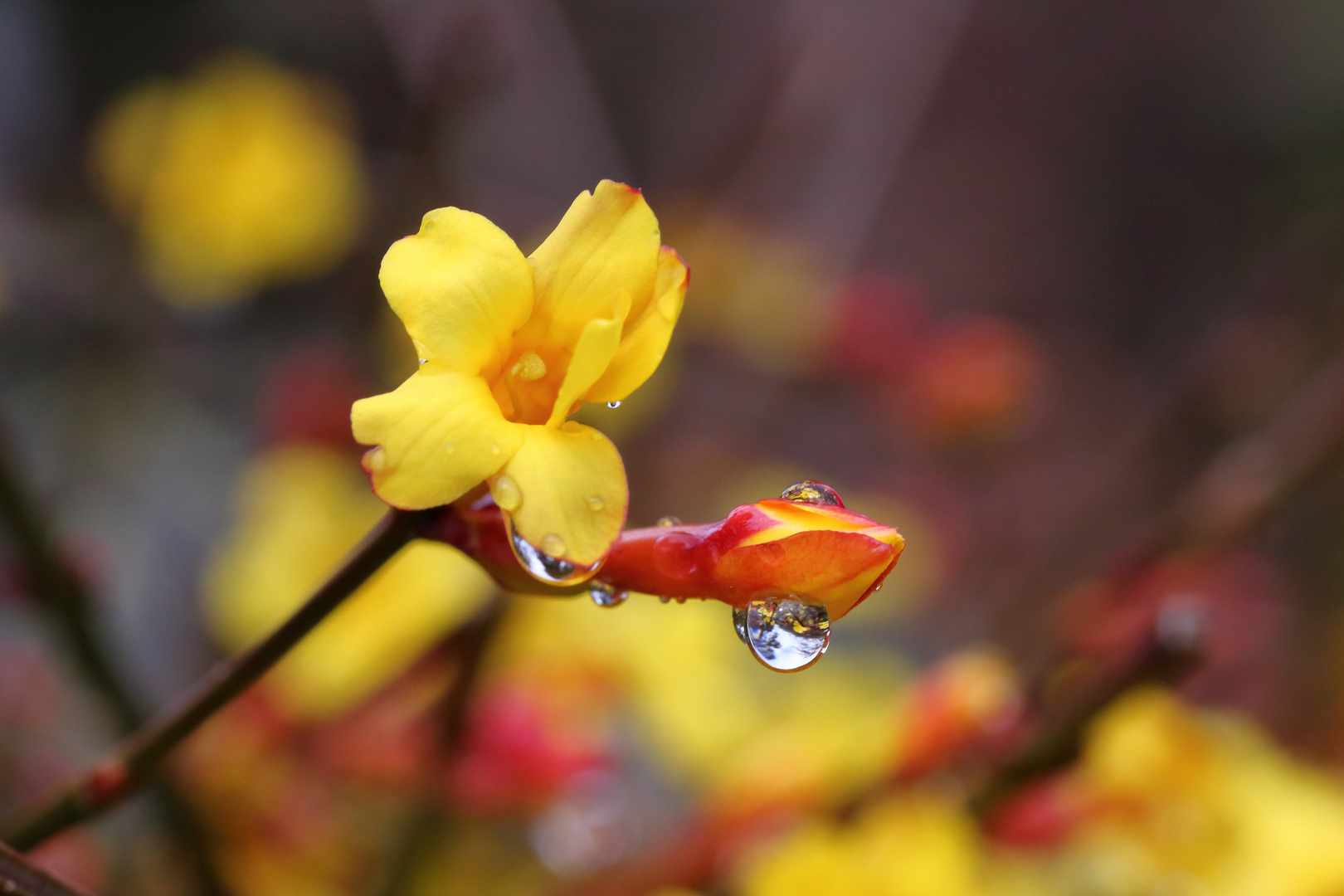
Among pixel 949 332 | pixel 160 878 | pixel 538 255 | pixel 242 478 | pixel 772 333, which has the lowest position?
pixel 160 878

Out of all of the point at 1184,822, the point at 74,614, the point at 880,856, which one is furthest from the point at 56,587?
the point at 1184,822

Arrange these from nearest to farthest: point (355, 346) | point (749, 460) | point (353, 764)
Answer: point (353, 764) < point (355, 346) < point (749, 460)

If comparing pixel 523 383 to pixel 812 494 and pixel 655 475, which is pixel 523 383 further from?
pixel 655 475

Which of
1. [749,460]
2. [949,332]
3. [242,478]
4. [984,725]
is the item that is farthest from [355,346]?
[949,332]

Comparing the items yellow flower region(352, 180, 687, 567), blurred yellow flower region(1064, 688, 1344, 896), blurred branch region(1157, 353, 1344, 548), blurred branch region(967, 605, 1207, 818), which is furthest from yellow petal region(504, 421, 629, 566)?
blurred branch region(1157, 353, 1344, 548)

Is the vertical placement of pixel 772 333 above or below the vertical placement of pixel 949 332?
below

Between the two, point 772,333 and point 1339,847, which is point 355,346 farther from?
point 1339,847
